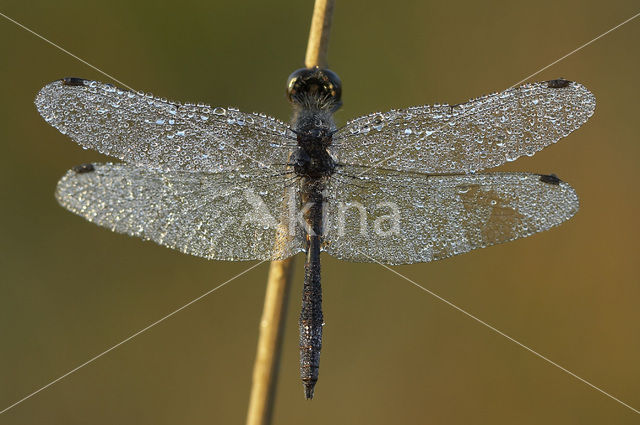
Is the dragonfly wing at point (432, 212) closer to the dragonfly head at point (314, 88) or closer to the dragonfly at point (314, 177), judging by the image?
the dragonfly at point (314, 177)

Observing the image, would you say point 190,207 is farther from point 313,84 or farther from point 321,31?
point 321,31

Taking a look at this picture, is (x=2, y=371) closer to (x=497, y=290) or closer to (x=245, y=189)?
(x=245, y=189)

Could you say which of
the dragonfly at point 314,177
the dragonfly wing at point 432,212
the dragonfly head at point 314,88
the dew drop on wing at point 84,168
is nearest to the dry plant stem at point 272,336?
the dragonfly at point 314,177

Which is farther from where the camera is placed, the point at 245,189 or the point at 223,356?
the point at 223,356

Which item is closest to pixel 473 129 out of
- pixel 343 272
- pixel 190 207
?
pixel 190 207

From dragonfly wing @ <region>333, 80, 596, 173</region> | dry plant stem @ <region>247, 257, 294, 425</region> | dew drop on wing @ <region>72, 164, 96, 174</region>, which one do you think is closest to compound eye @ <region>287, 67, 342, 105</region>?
dragonfly wing @ <region>333, 80, 596, 173</region>

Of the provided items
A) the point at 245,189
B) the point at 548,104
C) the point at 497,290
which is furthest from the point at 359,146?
the point at 497,290

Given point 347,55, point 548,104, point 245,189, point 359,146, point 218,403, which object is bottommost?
point 218,403

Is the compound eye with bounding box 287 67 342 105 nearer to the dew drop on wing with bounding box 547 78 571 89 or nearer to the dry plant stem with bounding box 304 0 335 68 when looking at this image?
the dry plant stem with bounding box 304 0 335 68
